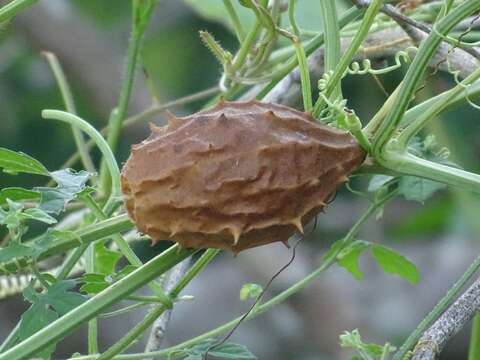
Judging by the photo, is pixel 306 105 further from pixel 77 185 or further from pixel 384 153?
pixel 77 185

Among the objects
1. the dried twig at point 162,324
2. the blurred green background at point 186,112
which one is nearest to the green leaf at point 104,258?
the dried twig at point 162,324

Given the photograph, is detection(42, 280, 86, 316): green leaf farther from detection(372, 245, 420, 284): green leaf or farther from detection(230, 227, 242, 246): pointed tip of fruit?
detection(372, 245, 420, 284): green leaf

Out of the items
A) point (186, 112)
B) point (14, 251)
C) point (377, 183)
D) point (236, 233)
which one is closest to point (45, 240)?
point (14, 251)

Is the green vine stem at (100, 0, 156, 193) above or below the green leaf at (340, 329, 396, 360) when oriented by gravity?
above

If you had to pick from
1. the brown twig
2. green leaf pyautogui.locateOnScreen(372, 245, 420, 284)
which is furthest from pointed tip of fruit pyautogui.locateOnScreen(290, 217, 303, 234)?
green leaf pyautogui.locateOnScreen(372, 245, 420, 284)

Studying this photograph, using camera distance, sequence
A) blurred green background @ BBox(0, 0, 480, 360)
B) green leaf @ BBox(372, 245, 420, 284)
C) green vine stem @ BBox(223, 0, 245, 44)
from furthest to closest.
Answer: blurred green background @ BBox(0, 0, 480, 360) < green leaf @ BBox(372, 245, 420, 284) < green vine stem @ BBox(223, 0, 245, 44)

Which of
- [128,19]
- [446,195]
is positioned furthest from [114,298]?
[128,19]
